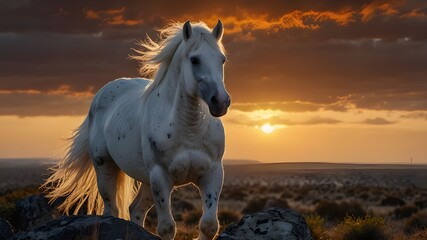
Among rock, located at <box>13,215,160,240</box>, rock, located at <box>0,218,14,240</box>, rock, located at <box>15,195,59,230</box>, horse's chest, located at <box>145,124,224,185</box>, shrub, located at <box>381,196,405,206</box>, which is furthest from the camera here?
shrub, located at <box>381,196,405,206</box>

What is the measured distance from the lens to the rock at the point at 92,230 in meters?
8.08

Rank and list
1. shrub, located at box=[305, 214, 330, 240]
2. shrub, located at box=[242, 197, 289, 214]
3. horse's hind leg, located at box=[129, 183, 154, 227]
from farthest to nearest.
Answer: shrub, located at box=[242, 197, 289, 214]
shrub, located at box=[305, 214, 330, 240]
horse's hind leg, located at box=[129, 183, 154, 227]

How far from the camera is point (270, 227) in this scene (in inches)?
345

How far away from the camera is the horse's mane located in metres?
8.44

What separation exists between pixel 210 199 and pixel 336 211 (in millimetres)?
21832

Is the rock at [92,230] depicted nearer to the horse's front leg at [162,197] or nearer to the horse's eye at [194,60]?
the horse's front leg at [162,197]

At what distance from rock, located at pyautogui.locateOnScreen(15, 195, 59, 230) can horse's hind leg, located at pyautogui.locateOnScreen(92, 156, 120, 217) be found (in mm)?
6329

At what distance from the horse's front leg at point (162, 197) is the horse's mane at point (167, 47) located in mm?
1377

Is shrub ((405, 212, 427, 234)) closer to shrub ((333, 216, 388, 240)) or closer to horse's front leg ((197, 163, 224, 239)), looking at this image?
shrub ((333, 216, 388, 240))

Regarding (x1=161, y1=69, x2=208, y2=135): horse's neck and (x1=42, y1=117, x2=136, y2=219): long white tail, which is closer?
(x1=161, y1=69, x2=208, y2=135): horse's neck

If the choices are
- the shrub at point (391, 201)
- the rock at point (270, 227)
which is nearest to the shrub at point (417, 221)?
the rock at point (270, 227)

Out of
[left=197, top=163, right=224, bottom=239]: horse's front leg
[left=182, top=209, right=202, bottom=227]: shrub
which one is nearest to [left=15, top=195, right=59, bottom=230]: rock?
[left=182, top=209, right=202, bottom=227]: shrub

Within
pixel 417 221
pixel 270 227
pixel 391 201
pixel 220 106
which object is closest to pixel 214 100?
pixel 220 106

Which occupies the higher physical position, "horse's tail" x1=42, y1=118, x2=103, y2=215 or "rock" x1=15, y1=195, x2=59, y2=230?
"horse's tail" x1=42, y1=118, x2=103, y2=215
